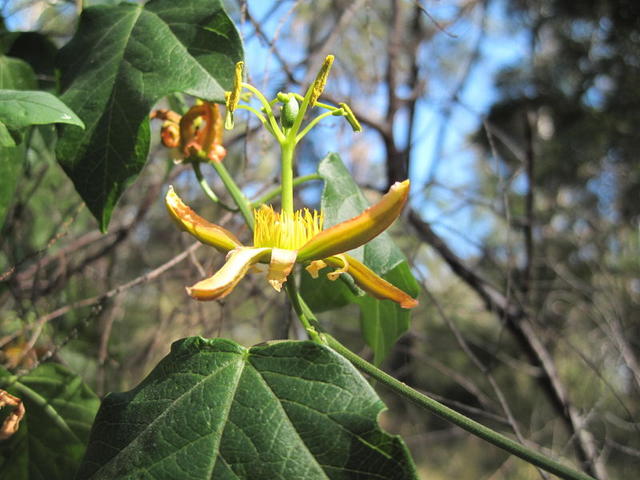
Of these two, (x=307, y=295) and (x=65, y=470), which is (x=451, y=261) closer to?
(x=307, y=295)

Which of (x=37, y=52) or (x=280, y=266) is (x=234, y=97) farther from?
(x=37, y=52)

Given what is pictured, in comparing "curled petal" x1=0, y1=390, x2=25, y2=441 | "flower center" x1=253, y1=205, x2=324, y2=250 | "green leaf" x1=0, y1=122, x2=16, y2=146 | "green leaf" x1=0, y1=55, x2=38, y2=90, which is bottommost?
"curled petal" x1=0, y1=390, x2=25, y2=441

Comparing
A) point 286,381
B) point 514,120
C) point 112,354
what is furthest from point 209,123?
point 514,120

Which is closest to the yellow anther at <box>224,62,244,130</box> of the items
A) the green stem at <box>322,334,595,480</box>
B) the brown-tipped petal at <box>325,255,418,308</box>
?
the brown-tipped petal at <box>325,255,418,308</box>

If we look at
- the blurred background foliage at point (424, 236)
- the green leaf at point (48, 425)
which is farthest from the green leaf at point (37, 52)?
the green leaf at point (48, 425)

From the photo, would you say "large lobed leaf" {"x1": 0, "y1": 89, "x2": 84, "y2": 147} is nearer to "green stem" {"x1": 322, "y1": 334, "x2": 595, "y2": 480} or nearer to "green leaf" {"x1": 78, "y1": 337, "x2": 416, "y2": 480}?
"green leaf" {"x1": 78, "y1": 337, "x2": 416, "y2": 480}

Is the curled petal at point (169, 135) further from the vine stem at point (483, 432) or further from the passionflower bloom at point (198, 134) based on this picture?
the vine stem at point (483, 432)
